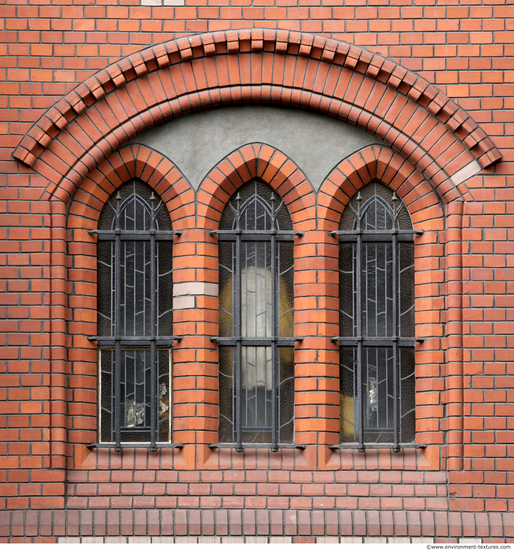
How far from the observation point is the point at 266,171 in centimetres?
651

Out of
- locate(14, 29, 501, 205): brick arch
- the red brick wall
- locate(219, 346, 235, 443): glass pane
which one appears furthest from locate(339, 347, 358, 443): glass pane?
locate(14, 29, 501, 205): brick arch

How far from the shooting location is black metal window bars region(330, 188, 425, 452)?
6383mm

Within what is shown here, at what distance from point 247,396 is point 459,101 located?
276 centimetres

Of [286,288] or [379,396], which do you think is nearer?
[379,396]

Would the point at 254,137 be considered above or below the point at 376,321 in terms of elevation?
above

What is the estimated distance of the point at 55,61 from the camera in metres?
6.38

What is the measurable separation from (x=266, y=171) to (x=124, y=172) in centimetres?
110

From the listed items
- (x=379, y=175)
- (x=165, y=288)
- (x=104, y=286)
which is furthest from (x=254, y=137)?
(x=104, y=286)

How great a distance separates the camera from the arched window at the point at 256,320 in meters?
6.39

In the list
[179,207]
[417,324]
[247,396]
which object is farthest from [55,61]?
[417,324]

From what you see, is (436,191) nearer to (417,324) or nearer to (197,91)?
(417,324)

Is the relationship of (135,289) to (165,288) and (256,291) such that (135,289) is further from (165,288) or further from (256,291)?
(256,291)

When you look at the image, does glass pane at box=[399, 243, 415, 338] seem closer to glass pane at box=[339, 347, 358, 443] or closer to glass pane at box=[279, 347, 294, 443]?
glass pane at box=[339, 347, 358, 443]

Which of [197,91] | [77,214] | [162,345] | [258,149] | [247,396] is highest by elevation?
[197,91]
